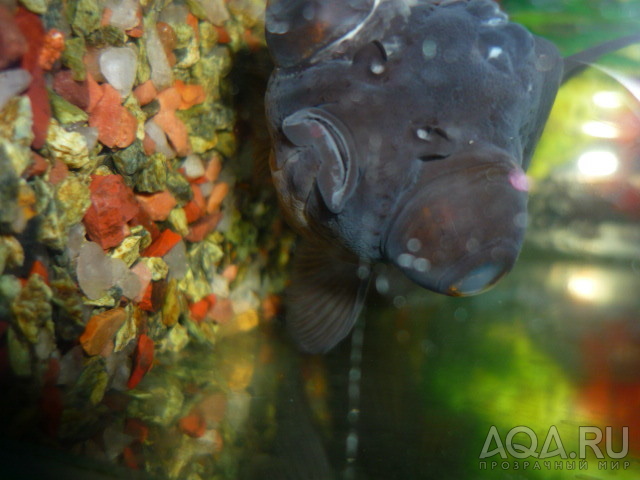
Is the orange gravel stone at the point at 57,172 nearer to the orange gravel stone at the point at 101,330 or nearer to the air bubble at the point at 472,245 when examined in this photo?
the orange gravel stone at the point at 101,330

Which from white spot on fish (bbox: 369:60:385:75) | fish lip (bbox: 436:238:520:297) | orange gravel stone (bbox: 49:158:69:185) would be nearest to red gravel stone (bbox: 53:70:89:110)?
orange gravel stone (bbox: 49:158:69:185)

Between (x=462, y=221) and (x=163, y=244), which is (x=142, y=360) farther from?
(x=462, y=221)

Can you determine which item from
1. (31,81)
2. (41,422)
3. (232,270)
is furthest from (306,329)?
(31,81)

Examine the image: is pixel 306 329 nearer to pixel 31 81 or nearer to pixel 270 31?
pixel 270 31

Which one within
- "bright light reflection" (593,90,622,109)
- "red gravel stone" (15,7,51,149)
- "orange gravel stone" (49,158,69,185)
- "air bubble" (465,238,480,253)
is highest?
"red gravel stone" (15,7,51,149)

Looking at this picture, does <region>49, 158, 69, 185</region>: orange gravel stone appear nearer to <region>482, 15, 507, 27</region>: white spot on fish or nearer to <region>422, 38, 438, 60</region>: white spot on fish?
<region>422, 38, 438, 60</region>: white spot on fish
